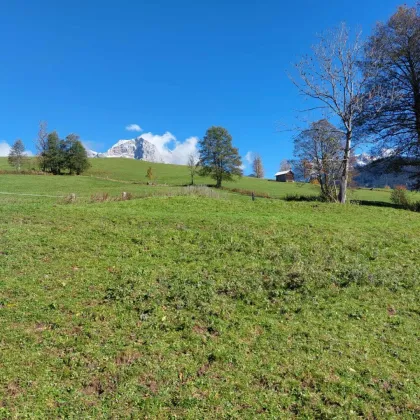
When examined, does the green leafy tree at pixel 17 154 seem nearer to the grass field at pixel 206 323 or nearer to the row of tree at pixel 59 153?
the row of tree at pixel 59 153

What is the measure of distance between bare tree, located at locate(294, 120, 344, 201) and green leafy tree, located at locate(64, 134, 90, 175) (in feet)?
174

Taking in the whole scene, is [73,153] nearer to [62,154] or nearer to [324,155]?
[62,154]

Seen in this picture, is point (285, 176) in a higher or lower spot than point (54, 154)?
lower

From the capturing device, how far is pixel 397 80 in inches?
896

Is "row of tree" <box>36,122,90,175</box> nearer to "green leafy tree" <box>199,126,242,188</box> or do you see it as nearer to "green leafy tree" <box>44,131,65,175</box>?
"green leafy tree" <box>44,131,65,175</box>

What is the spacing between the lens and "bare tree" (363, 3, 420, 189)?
21609 millimetres

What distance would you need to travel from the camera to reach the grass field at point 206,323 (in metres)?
3.79

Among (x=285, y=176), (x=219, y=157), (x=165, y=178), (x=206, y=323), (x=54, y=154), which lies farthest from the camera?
(x=285, y=176)

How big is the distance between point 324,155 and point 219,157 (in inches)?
1350

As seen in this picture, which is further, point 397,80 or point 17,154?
point 17,154

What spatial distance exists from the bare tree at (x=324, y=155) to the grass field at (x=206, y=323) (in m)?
12.4

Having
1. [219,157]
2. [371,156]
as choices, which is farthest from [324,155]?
[219,157]

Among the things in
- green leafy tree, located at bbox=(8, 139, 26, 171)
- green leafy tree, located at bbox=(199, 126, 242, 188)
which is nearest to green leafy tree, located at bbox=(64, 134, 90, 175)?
green leafy tree, located at bbox=(8, 139, 26, 171)

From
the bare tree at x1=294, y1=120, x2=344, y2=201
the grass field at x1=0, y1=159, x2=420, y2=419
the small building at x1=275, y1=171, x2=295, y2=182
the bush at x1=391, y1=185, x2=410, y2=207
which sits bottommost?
the grass field at x1=0, y1=159, x2=420, y2=419
